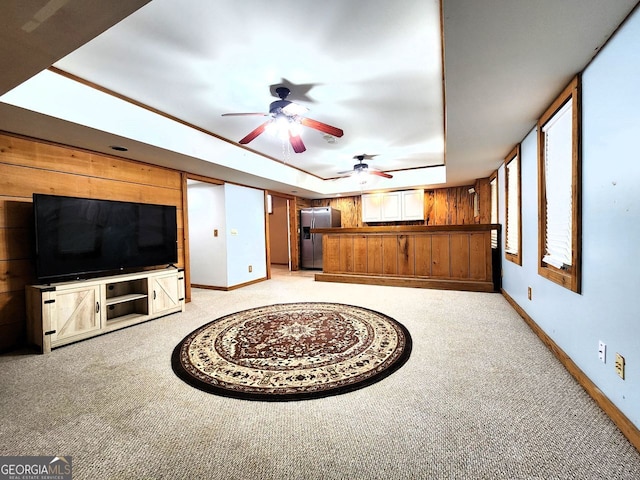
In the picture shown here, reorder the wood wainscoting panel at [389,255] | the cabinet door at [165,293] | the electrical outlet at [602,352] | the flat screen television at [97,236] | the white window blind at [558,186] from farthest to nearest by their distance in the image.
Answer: the wood wainscoting panel at [389,255]
the cabinet door at [165,293]
the flat screen television at [97,236]
the white window blind at [558,186]
the electrical outlet at [602,352]

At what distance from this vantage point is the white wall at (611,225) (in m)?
1.34

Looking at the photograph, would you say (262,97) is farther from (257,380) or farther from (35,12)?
(257,380)

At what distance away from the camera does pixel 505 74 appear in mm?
1858

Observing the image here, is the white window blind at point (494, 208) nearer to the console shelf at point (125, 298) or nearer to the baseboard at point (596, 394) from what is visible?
the baseboard at point (596, 394)

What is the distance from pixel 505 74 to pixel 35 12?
2.55 m

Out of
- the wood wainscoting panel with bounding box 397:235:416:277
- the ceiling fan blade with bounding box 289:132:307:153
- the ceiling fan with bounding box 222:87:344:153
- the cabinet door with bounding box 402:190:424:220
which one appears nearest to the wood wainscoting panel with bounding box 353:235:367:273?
the wood wainscoting panel with bounding box 397:235:416:277

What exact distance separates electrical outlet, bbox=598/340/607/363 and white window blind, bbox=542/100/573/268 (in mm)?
652

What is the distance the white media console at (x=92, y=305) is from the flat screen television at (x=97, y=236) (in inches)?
7.4

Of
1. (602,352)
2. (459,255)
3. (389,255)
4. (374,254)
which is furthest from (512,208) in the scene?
(602,352)

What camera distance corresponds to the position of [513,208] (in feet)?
12.2

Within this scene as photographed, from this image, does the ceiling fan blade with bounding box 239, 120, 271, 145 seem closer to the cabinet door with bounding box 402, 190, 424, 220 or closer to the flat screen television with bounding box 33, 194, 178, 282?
the flat screen television with bounding box 33, 194, 178, 282

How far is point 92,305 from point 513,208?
5.09m

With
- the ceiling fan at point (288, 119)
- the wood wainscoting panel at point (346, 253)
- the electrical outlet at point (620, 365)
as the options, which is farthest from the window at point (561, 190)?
the wood wainscoting panel at point (346, 253)

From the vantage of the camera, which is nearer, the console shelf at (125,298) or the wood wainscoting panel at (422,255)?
the console shelf at (125,298)
